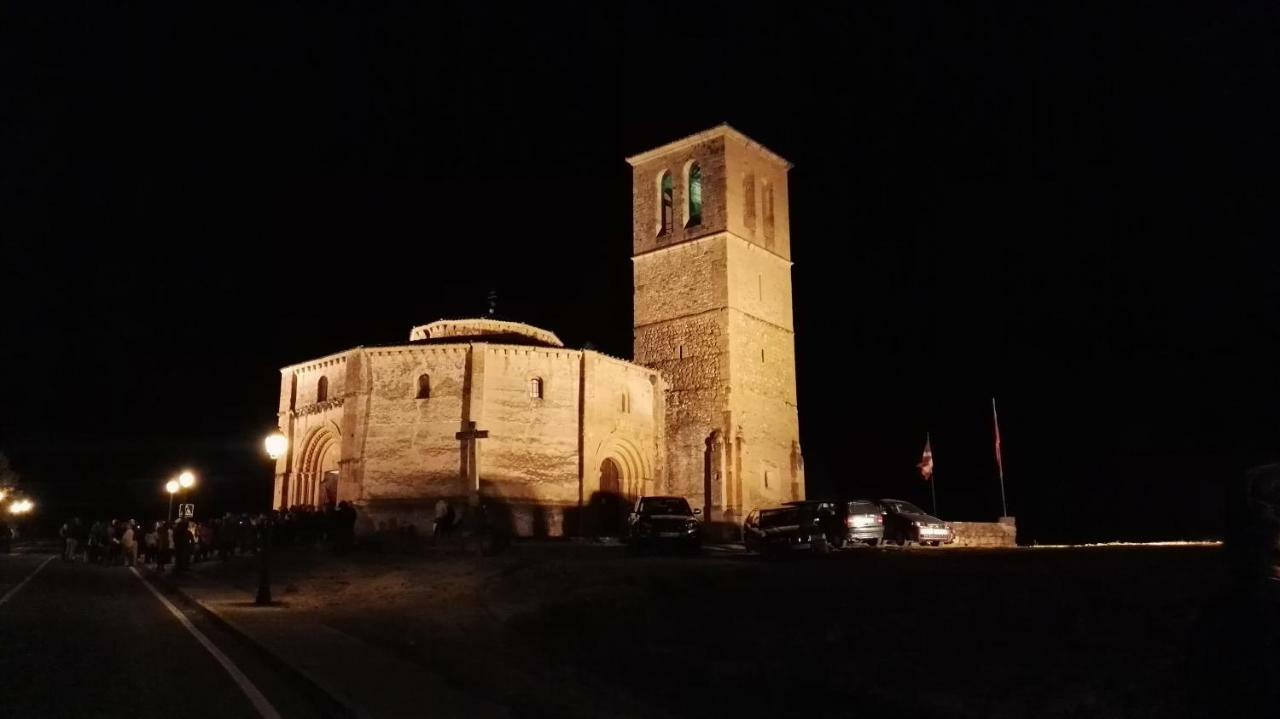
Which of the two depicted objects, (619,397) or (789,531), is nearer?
(789,531)

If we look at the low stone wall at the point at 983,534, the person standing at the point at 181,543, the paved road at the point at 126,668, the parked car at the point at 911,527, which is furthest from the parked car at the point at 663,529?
the person standing at the point at 181,543

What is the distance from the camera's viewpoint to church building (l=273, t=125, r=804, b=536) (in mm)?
36188

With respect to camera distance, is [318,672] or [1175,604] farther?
[1175,604]

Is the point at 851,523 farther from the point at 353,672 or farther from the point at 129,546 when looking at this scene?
the point at 129,546

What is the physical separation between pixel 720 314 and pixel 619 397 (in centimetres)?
616

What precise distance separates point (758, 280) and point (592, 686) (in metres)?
33.9

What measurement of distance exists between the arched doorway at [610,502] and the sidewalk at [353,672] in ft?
72.1

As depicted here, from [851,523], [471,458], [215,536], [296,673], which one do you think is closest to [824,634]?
[296,673]

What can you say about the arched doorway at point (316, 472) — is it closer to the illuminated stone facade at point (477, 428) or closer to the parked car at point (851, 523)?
the illuminated stone facade at point (477, 428)

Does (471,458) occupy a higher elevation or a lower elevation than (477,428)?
lower

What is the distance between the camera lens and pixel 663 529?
26.3m

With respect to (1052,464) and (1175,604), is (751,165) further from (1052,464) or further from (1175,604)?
(1052,464)

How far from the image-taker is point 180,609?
18.2 meters

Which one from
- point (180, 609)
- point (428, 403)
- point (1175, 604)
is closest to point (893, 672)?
point (1175, 604)
